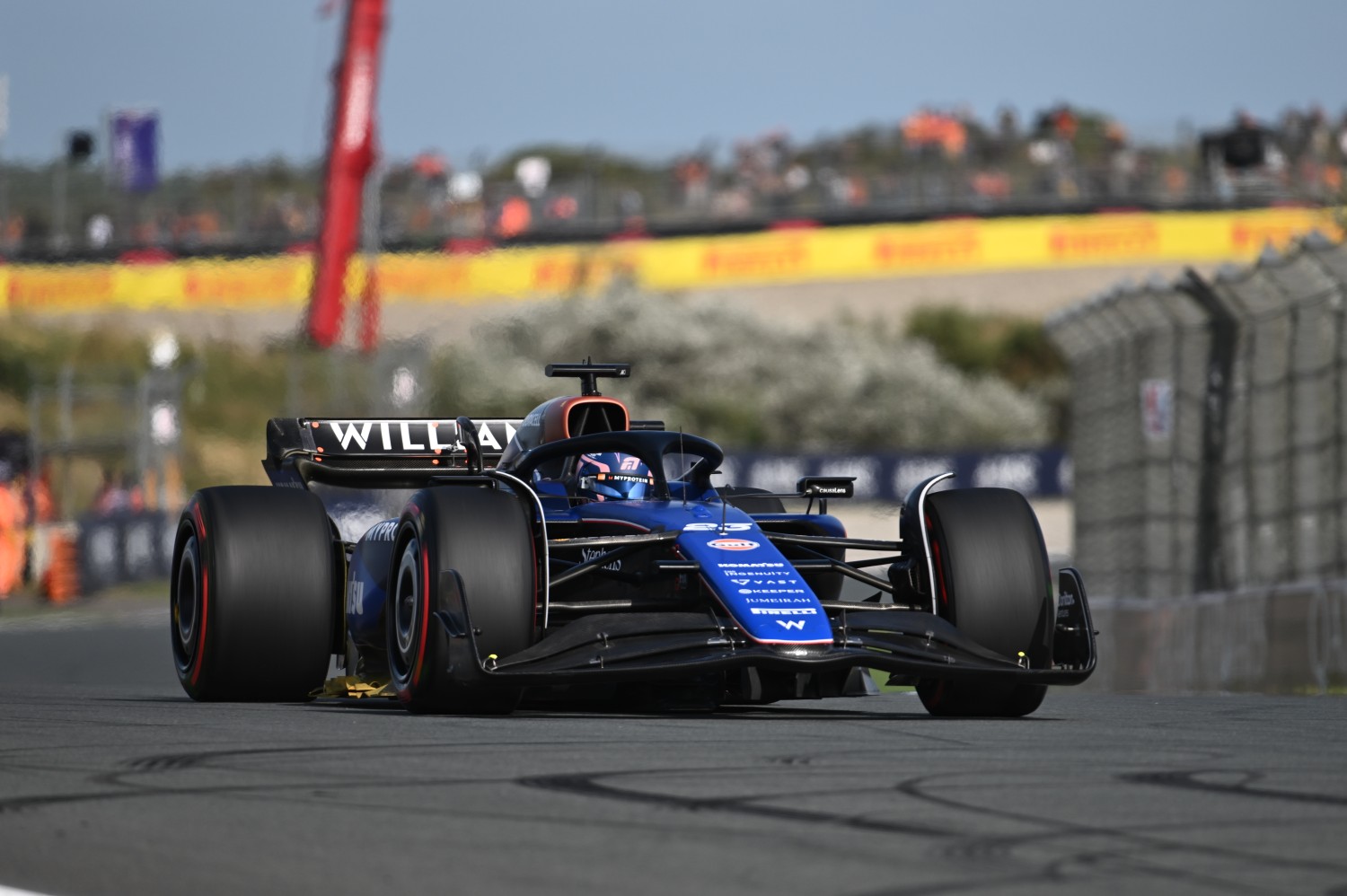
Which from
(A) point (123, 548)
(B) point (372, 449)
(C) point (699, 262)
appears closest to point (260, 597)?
(B) point (372, 449)

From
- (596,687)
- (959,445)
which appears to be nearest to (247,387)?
(959,445)

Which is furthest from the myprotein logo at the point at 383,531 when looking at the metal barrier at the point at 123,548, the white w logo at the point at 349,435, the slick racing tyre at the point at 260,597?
the metal barrier at the point at 123,548

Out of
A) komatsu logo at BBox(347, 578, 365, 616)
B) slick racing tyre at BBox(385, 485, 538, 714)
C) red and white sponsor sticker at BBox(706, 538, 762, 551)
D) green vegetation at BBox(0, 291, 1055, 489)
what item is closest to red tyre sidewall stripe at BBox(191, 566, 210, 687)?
komatsu logo at BBox(347, 578, 365, 616)

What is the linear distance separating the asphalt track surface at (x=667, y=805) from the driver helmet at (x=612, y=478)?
1589 millimetres

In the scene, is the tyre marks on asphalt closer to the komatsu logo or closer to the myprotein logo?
the myprotein logo

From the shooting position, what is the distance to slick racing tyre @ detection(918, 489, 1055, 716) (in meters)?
8.74

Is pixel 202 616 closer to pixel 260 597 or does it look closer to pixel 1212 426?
pixel 260 597

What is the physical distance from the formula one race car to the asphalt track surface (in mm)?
290

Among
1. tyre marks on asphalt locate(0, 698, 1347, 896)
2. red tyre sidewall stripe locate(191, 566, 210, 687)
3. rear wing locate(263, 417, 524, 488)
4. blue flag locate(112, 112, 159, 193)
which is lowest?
tyre marks on asphalt locate(0, 698, 1347, 896)

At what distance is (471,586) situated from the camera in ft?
26.3

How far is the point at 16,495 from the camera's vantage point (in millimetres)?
24641

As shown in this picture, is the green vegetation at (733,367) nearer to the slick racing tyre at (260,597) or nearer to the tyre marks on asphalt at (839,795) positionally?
the slick racing tyre at (260,597)

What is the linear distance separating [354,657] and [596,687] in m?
1.42

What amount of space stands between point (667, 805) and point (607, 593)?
3.91 meters
